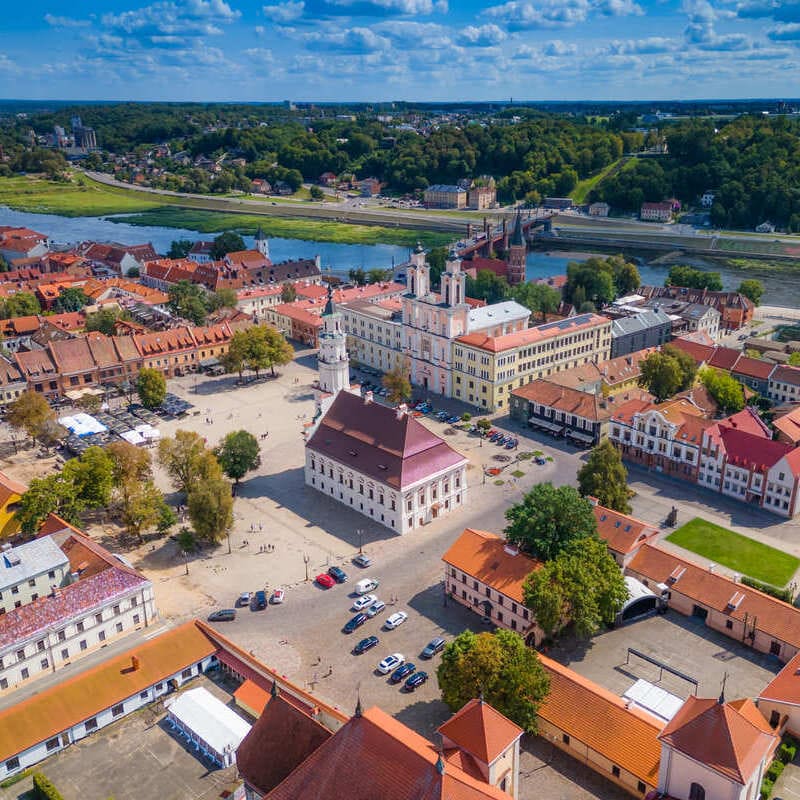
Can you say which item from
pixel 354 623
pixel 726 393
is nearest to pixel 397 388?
pixel 726 393

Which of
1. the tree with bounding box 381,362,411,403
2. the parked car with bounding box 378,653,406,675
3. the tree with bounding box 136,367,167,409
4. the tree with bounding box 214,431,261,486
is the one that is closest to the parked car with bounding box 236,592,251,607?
the parked car with bounding box 378,653,406,675

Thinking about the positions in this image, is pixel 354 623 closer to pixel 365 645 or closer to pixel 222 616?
pixel 365 645

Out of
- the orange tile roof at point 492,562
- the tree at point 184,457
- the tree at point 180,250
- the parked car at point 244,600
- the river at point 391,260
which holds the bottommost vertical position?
the parked car at point 244,600

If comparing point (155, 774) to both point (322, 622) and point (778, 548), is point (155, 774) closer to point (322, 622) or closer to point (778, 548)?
point (322, 622)

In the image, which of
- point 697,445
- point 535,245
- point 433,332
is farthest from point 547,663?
point 535,245

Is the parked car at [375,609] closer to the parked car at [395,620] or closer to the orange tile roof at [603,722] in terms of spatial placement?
the parked car at [395,620]

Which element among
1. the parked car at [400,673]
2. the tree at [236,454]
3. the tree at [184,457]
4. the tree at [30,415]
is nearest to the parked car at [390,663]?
the parked car at [400,673]
